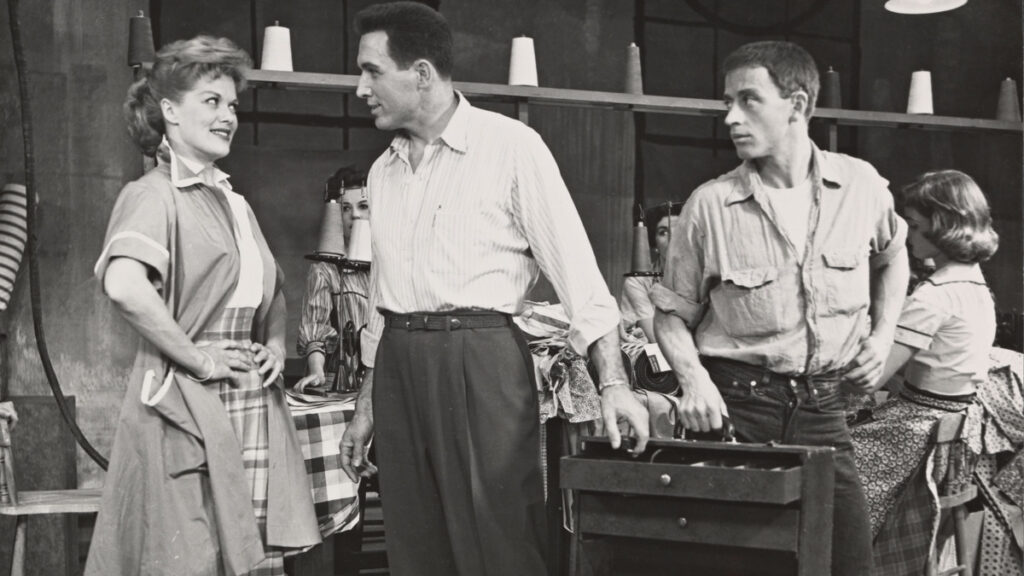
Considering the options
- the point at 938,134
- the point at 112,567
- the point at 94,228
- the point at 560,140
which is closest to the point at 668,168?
the point at 560,140

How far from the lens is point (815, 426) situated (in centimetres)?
291

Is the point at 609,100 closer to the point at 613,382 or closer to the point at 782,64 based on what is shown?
the point at 782,64

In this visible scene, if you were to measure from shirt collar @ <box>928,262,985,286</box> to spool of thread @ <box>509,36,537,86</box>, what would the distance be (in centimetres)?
286

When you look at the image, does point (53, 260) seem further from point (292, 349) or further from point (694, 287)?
point (694, 287)

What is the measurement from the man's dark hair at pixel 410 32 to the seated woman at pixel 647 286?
3071 millimetres

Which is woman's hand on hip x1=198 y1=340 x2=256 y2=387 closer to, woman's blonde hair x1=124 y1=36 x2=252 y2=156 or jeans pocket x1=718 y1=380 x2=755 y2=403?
woman's blonde hair x1=124 y1=36 x2=252 y2=156

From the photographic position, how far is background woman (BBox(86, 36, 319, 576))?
2893 millimetres

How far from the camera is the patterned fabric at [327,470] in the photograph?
3.69 m

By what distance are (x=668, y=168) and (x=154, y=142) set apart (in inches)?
209

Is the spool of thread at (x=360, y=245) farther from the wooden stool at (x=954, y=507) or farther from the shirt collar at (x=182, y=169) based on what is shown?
the wooden stool at (x=954, y=507)

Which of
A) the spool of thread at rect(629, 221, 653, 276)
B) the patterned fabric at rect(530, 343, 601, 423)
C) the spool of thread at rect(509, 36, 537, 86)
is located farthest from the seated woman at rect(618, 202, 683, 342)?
the patterned fabric at rect(530, 343, 601, 423)

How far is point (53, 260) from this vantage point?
601cm

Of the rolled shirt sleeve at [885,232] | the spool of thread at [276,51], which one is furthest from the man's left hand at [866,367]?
the spool of thread at [276,51]

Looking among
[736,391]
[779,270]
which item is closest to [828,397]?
[736,391]
